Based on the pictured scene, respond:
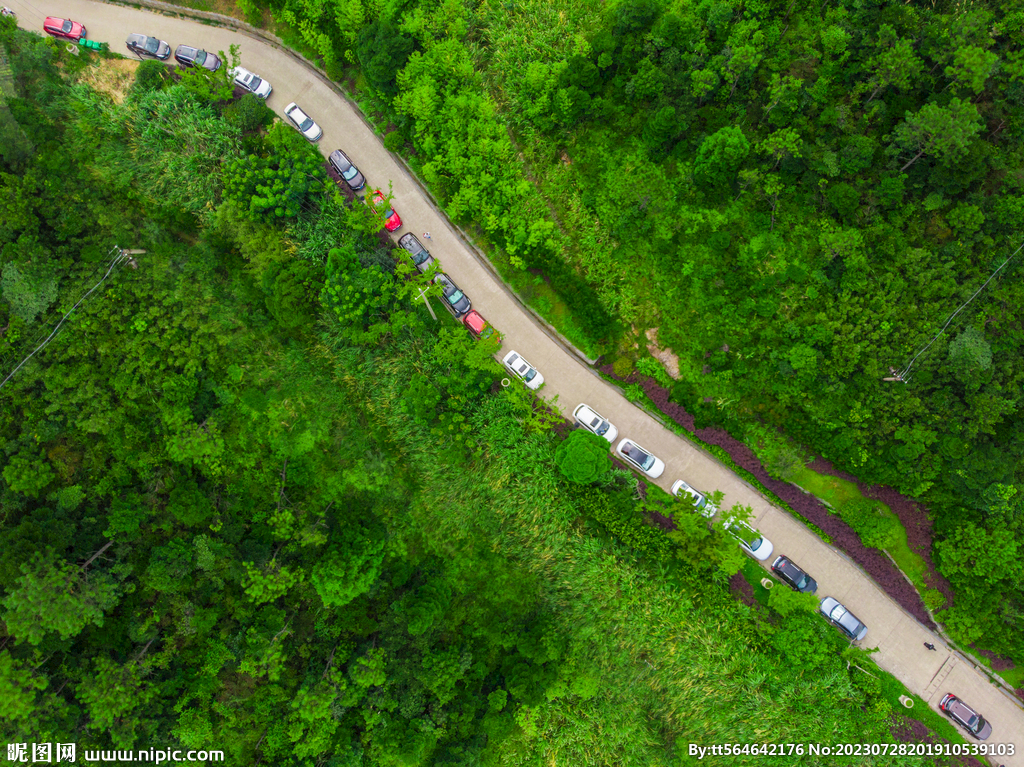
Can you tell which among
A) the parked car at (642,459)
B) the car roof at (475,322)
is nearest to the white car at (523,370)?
the car roof at (475,322)

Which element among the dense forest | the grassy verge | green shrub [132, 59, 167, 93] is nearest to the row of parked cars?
green shrub [132, 59, 167, 93]

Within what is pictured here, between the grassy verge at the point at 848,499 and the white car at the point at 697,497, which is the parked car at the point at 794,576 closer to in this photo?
the grassy verge at the point at 848,499

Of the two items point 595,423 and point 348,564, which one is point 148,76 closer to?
point 348,564

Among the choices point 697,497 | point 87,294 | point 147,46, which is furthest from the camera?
point 147,46

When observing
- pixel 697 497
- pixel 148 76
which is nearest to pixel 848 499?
pixel 697 497

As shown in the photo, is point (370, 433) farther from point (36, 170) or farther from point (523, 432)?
point (36, 170)

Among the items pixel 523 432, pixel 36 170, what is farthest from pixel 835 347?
pixel 36 170
